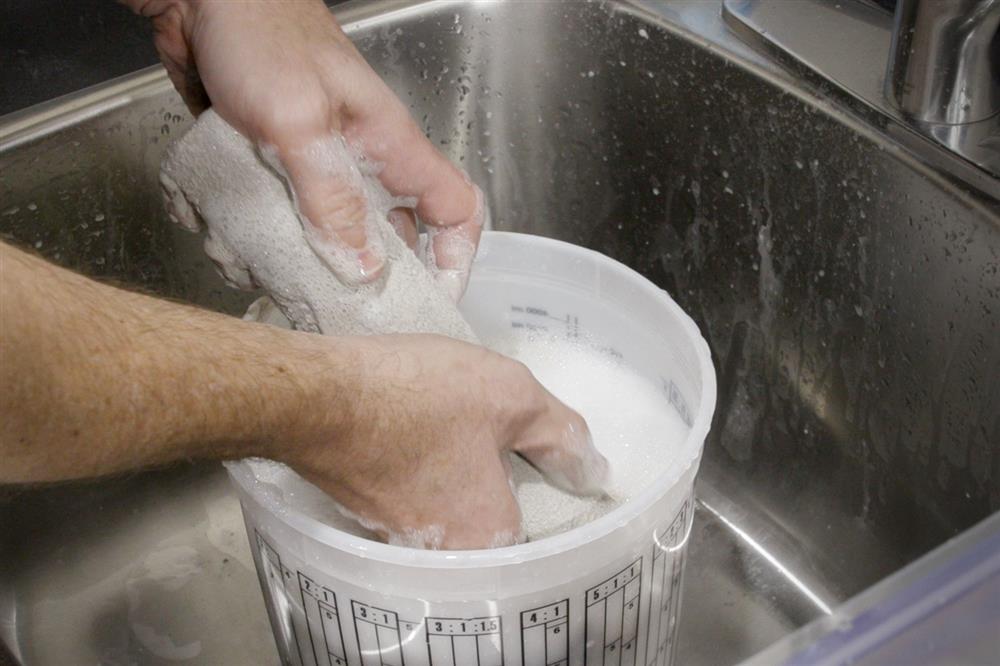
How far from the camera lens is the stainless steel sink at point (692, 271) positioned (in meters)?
0.68

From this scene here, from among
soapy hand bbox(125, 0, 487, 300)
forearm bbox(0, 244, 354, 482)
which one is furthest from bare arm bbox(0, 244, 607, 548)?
soapy hand bbox(125, 0, 487, 300)

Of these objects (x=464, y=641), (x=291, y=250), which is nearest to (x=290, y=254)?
(x=291, y=250)

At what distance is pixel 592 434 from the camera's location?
24.9 inches

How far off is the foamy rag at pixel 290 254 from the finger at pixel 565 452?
13 mm

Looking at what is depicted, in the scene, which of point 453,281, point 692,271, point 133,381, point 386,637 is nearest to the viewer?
point 133,381

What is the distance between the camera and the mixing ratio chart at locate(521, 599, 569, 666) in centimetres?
50

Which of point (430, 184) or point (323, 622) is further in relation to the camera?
point (430, 184)

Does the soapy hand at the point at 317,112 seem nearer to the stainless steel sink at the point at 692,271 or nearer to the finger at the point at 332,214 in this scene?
the finger at the point at 332,214

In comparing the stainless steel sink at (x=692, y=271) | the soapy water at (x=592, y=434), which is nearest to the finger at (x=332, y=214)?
the soapy water at (x=592, y=434)

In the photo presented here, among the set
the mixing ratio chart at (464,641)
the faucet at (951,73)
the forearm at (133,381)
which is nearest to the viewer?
the forearm at (133,381)

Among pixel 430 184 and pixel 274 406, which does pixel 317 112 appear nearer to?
pixel 430 184

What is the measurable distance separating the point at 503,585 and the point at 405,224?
247 mm

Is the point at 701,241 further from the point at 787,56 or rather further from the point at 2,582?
the point at 2,582

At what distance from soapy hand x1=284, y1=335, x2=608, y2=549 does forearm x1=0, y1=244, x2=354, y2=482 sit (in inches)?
0.7
